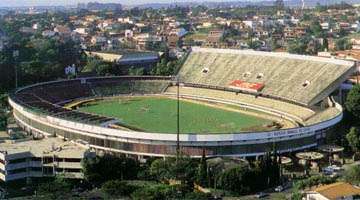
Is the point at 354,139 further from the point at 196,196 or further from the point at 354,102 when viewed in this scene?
the point at 196,196

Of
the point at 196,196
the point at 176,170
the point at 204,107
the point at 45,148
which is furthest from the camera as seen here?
the point at 204,107

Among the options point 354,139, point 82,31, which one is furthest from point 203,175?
point 82,31

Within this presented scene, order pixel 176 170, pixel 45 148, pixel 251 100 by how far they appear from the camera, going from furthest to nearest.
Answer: pixel 251 100 < pixel 45 148 < pixel 176 170

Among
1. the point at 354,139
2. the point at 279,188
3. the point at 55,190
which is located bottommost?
the point at 279,188

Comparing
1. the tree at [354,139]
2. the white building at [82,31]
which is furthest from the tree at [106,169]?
the white building at [82,31]

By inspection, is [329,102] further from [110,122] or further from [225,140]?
[110,122]
